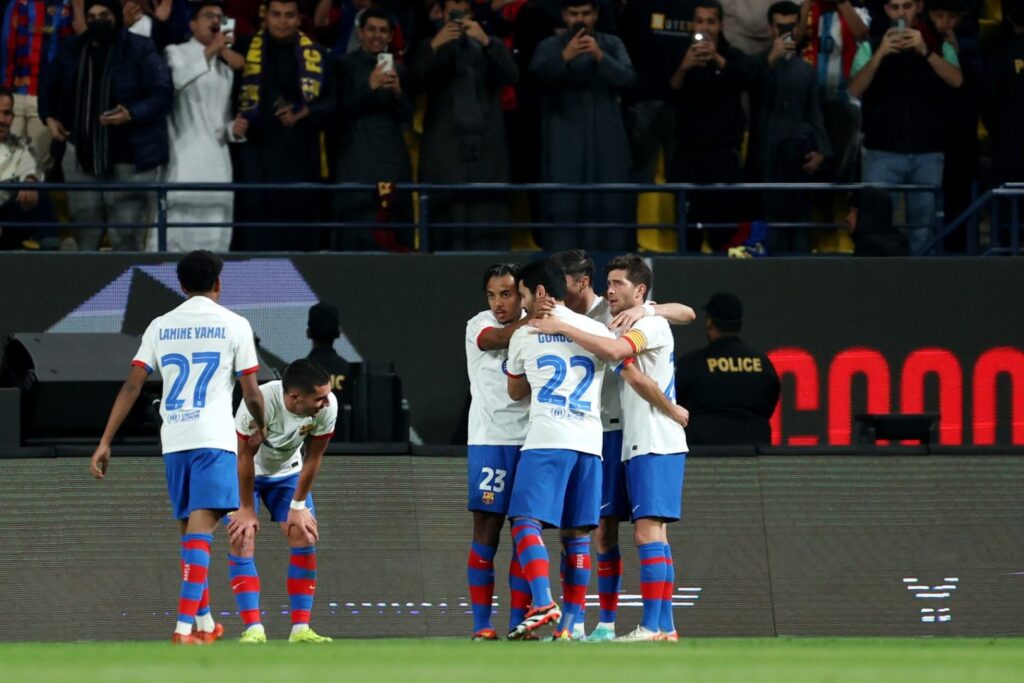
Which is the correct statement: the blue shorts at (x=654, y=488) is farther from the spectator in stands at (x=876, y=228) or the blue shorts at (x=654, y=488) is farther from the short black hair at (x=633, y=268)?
the spectator in stands at (x=876, y=228)

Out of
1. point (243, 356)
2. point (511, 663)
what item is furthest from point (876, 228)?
point (511, 663)

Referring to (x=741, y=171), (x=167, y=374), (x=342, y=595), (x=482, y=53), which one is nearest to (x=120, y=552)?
(x=342, y=595)

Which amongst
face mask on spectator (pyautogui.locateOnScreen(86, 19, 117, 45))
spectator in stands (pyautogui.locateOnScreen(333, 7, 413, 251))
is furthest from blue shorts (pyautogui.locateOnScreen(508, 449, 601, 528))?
face mask on spectator (pyautogui.locateOnScreen(86, 19, 117, 45))

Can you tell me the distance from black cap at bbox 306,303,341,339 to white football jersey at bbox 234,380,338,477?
3737 millimetres

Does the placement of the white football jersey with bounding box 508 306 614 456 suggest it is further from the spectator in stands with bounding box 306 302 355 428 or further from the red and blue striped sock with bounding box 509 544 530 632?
the spectator in stands with bounding box 306 302 355 428

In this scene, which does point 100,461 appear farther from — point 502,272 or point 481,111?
point 481,111

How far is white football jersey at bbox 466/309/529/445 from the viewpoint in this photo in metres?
11.2

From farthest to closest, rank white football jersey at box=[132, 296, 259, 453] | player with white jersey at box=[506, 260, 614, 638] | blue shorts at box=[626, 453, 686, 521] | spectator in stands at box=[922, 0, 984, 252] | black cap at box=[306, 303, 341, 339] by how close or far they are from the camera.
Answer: spectator in stands at box=[922, 0, 984, 252] → black cap at box=[306, 303, 341, 339] → blue shorts at box=[626, 453, 686, 521] → player with white jersey at box=[506, 260, 614, 638] → white football jersey at box=[132, 296, 259, 453]

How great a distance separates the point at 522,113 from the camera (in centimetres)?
1719

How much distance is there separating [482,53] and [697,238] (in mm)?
2795

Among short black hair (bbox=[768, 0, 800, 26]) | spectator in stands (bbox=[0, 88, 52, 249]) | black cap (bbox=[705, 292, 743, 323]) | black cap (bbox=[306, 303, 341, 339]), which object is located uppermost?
short black hair (bbox=[768, 0, 800, 26])

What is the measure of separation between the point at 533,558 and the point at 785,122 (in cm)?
763

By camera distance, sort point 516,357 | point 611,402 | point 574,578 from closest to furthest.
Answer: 1. point 516,357
2. point 574,578
3. point 611,402

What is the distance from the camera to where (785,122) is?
17266 millimetres
